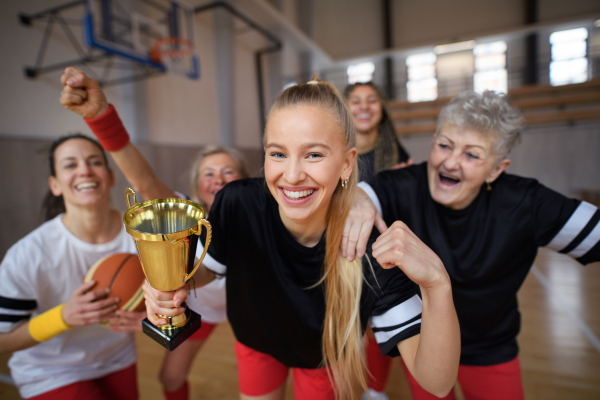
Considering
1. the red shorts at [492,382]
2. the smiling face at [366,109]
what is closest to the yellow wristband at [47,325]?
the red shorts at [492,382]

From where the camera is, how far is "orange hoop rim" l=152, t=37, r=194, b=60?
17.1ft

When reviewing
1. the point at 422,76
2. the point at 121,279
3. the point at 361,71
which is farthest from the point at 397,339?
the point at 361,71

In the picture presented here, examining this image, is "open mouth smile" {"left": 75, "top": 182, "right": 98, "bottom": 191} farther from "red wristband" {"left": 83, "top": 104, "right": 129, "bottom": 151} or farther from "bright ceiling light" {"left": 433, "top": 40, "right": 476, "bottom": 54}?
"bright ceiling light" {"left": 433, "top": 40, "right": 476, "bottom": 54}

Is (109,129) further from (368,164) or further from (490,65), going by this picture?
(490,65)

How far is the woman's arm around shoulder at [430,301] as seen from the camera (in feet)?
2.68

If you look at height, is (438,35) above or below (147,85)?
above

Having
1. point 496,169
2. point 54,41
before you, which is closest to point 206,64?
point 54,41

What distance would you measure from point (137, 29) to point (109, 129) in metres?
4.63

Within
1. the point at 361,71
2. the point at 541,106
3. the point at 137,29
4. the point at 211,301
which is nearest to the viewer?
the point at 211,301

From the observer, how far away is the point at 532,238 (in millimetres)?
1334

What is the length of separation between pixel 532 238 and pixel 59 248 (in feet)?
6.51

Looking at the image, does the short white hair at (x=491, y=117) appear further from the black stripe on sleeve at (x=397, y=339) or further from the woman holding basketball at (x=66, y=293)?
the woman holding basketball at (x=66, y=293)

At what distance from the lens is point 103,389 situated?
5.28ft

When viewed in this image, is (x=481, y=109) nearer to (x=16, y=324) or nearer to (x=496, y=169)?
(x=496, y=169)
